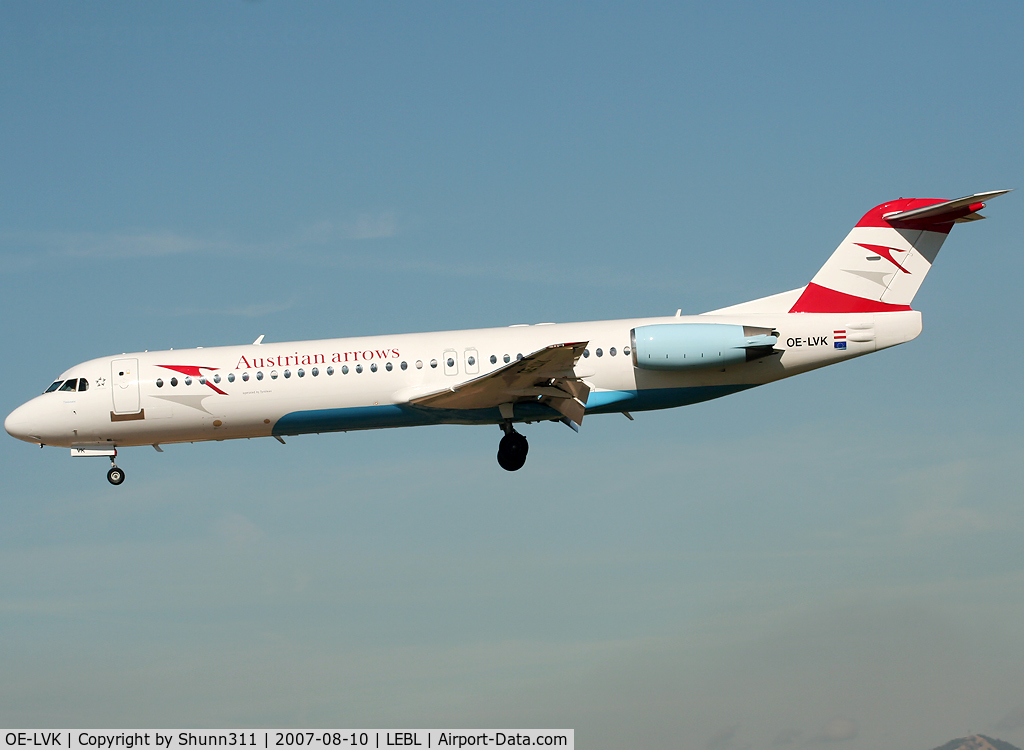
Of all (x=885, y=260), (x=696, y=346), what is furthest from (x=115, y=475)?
(x=885, y=260)

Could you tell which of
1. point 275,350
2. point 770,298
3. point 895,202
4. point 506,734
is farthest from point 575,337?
point 506,734

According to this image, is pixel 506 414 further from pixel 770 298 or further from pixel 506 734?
pixel 506 734

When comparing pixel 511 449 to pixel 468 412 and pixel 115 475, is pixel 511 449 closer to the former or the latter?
pixel 468 412

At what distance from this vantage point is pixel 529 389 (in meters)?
25.9

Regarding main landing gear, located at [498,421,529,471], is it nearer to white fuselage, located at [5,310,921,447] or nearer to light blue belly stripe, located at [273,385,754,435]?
white fuselage, located at [5,310,921,447]

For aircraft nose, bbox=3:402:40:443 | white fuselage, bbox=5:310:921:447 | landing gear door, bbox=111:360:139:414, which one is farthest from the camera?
aircraft nose, bbox=3:402:40:443

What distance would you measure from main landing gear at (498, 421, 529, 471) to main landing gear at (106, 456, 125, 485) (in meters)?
9.59

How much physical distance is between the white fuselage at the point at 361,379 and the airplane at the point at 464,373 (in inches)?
1.3

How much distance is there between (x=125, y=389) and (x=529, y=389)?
33.1ft

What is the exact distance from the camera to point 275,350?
27188 millimetres

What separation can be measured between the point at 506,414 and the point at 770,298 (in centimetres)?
752

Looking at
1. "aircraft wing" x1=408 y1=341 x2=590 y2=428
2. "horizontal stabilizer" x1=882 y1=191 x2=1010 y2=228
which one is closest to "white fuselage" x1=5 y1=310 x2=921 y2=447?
"aircraft wing" x1=408 y1=341 x2=590 y2=428

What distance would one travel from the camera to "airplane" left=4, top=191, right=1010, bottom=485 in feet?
86.2

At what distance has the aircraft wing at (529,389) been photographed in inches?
973
